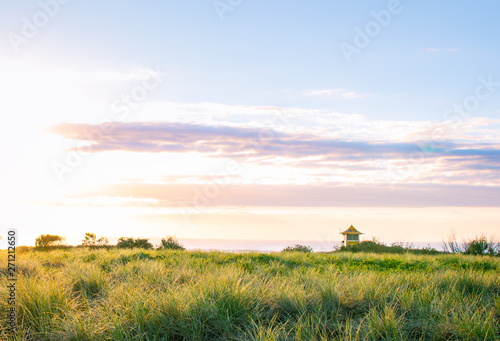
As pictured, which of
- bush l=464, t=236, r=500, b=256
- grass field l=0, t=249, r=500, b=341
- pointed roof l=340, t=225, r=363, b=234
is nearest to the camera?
grass field l=0, t=249, r=500, b=341

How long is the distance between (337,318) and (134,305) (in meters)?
2.93

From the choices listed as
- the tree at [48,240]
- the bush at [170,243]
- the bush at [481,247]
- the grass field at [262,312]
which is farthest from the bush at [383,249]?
the tree at [48,240]

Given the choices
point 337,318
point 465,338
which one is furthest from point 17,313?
point 465,338

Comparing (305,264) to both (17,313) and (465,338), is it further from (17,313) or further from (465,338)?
(17,313)

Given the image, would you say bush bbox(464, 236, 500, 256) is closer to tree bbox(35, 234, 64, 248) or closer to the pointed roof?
the pointed roof

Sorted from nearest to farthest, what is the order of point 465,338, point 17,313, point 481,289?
point 465,338 → point 17,313 → point 481,289

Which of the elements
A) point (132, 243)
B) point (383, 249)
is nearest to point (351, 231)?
point (383, 249)

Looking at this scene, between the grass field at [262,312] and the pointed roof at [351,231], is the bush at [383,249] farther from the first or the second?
the grass field at [262,312]

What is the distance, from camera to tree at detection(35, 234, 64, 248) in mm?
23987

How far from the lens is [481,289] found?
7703 mm

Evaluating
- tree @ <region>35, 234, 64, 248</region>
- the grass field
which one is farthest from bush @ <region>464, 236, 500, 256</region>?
tree @ <region>35, 234, 64, 248</region>

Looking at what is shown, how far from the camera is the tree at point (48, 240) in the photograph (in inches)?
944

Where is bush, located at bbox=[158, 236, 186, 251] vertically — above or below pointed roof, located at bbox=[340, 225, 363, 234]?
below

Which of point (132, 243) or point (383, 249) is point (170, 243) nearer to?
point (132, 243)
